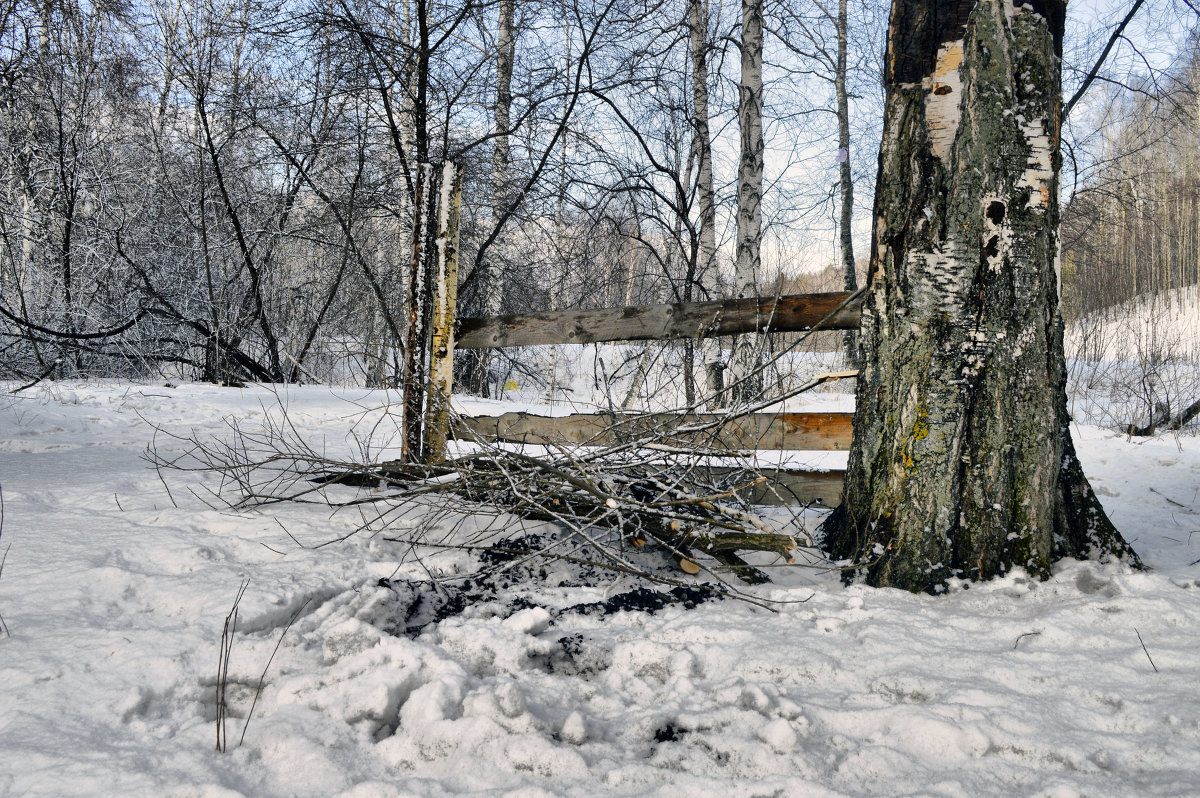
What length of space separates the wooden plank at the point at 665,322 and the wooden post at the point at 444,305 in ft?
0.63

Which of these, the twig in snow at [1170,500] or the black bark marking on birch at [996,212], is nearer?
the black bark marking on birch at [996,212]

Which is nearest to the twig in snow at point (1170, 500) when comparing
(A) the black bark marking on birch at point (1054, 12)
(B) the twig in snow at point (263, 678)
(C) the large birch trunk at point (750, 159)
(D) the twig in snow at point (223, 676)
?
(A) the black bark marking on birch at point (1054, 12)

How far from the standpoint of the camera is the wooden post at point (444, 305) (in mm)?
3914

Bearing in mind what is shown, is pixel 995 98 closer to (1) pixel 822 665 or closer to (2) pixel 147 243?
(1) pixel 822 665

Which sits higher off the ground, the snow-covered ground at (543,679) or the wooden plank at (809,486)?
the wooden plank at (809,486)

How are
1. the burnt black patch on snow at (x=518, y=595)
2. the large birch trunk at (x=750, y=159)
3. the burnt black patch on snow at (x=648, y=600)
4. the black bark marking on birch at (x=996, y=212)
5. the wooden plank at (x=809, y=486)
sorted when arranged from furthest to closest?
the large birch trunk at (x=750, y=159), the wooden plank at (x=809, y=486), the black bark marking on birch at (x=996, y=212), the burnt black patch on snow at (x=648, y=600), the burnt black patch on snow at (x=518, y=595)

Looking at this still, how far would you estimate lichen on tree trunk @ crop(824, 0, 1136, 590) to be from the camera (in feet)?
8.30

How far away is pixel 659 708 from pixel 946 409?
1630 mm

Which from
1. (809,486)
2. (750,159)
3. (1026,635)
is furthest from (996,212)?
(750,159)

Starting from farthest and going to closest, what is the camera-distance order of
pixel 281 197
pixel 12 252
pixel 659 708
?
pixel 281 197, pixel 12 252, pixel 659 708

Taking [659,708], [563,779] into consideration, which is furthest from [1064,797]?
[563,779]

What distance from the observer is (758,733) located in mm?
1590

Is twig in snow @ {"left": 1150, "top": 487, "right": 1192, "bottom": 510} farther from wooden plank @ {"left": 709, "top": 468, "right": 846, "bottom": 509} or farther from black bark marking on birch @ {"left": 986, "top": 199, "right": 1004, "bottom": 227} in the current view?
black bark marking on birch @ {"left": 986, "top": 199, "right": 1004, "bottom": 227}

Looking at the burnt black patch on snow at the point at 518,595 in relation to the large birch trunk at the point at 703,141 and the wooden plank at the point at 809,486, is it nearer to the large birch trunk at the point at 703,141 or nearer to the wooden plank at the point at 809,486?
the wooden plank at the point at 809,486
